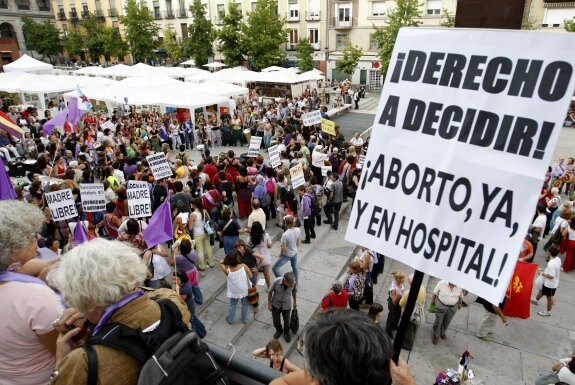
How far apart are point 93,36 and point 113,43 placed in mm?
3800

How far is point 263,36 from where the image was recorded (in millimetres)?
38406

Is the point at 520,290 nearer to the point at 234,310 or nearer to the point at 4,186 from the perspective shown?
the point at 234,310

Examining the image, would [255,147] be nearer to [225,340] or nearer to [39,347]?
Answer: [225,340]

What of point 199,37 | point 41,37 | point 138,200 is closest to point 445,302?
point 138,200

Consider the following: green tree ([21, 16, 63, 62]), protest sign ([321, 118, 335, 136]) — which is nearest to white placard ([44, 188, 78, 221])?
protest sign ([321, 118, 335, 136])

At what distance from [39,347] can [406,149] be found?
2198 millimetres

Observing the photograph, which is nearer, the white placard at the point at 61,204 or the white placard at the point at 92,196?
the white placard at the point at 61,204

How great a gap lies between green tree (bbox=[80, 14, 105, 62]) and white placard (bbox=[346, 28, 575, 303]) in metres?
56.2

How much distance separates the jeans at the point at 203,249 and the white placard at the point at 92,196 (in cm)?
201

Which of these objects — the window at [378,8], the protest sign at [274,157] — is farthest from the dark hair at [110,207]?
the window at [378,8]

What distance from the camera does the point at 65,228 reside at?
8164 mm

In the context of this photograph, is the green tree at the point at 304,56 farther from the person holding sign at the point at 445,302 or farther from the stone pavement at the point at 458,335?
the person holding sign at the point at 445,302

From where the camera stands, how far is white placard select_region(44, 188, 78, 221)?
6984 millimetres

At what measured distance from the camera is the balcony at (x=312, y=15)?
4288 centimetres
